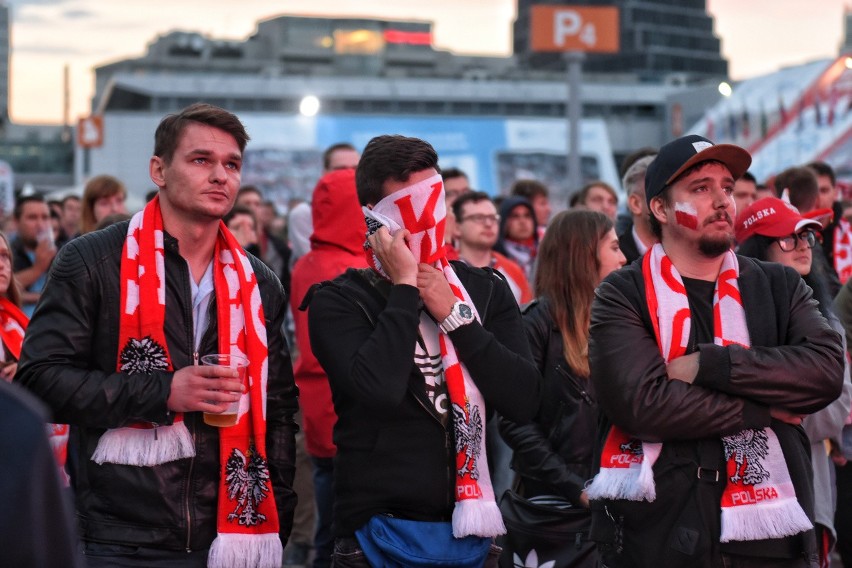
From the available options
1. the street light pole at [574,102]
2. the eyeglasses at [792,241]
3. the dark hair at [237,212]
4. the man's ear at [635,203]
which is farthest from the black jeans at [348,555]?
the street light pole at [574,102]

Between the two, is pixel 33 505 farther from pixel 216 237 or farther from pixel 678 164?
pixel 678 164

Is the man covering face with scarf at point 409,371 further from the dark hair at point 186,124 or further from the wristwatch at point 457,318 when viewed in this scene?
the dark hair at point 186,124

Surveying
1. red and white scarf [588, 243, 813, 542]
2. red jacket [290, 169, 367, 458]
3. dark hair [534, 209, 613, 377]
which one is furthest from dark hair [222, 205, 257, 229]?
red and white scarf [588, 243, 813, 542]

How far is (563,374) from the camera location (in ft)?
17.4

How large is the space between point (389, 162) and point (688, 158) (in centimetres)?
100

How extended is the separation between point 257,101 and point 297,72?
9672 millimetres

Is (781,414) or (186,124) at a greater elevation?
(186,124)

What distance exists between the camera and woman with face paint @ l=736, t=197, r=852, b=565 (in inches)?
211

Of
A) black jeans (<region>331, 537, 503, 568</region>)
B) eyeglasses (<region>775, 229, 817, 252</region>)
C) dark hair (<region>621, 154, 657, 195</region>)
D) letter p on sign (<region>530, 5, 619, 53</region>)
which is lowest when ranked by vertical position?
black jeans (<region>331, 537, 503, 568</region>)

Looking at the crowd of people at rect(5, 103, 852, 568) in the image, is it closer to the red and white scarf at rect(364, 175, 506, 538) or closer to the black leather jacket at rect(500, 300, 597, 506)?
the red and white scarf at rect(364, 175, 506, 538)

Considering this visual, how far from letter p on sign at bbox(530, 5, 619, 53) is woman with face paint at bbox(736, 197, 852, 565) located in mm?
34444

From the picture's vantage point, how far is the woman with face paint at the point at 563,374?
518 cm

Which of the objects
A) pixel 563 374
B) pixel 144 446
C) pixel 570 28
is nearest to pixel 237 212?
pixel 563 374

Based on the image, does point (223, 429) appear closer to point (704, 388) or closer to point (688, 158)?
point (704, 388)
